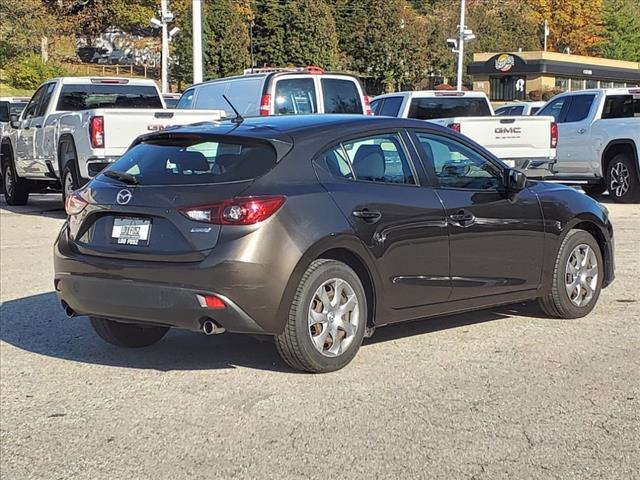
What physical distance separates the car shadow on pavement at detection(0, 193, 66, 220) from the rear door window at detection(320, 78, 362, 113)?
4842 millimetres

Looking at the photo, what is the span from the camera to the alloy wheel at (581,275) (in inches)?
294

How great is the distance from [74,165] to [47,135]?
5.39 ft

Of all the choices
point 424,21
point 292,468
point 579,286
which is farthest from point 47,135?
point 424,21

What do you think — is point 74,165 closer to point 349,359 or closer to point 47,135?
point 47,135

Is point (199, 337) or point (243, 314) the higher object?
point (243, 314)

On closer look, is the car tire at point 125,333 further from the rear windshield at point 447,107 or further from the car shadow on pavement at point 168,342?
the rear windshield at point 447,107

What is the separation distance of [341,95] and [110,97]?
13.3 feet

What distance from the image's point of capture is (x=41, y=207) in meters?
17.9

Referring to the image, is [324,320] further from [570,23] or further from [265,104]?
[570,23]

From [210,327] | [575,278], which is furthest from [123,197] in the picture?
[575,278]

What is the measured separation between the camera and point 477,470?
4.34m

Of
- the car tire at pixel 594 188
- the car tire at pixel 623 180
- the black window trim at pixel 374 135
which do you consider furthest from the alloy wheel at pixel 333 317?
the car tire at pixel 594 188

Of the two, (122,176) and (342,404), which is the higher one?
(122,176)

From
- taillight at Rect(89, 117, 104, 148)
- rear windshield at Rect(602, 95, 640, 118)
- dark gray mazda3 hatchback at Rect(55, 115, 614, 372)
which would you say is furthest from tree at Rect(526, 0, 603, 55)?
dark gray mazda3 hatchback at Rect(55, 115, 614, 372)
